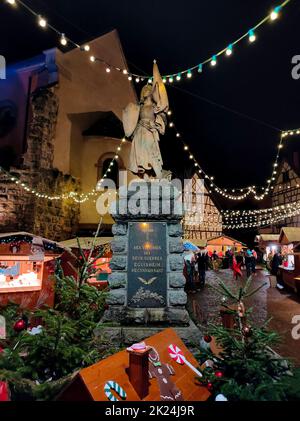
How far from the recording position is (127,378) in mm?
2527

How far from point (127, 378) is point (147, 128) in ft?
17.0

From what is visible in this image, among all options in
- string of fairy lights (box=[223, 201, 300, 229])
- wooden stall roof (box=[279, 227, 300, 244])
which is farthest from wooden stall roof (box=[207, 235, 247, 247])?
wooden stall roof (box=[279, 227, 300, 244])

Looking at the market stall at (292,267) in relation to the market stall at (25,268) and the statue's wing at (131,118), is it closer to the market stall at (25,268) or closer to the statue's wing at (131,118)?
the statue's wing at (131,118)

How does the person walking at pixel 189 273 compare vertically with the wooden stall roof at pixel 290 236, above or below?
below

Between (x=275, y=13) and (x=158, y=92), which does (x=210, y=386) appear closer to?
(x=158, y=92)

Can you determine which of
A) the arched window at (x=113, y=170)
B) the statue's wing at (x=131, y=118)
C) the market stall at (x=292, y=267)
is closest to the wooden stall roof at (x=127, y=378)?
the statue's wing at (x=131, y=118)

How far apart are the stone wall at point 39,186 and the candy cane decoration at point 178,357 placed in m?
10.4

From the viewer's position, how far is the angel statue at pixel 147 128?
595 cm

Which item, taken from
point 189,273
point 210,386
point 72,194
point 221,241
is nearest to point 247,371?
point 210,386

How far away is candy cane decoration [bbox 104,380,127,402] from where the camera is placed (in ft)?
7.42

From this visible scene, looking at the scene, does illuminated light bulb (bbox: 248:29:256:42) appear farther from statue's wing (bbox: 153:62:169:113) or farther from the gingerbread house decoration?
the gingerbread house decoration
